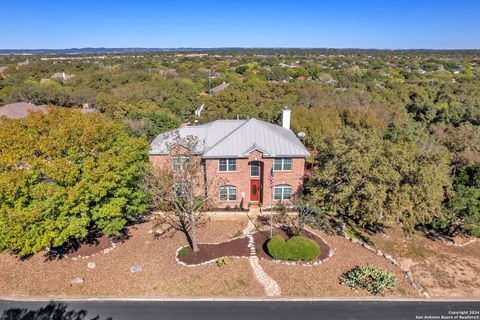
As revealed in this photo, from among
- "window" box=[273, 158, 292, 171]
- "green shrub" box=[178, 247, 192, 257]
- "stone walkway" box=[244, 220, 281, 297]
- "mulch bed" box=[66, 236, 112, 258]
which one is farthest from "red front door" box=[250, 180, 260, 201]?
"mulch bed" box=[66, 236, 112, 258]

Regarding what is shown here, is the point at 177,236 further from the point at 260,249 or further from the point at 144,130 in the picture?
the point at 144,130

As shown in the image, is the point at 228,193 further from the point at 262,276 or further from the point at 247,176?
the point at 262,276

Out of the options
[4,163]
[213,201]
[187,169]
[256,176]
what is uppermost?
[4,163]

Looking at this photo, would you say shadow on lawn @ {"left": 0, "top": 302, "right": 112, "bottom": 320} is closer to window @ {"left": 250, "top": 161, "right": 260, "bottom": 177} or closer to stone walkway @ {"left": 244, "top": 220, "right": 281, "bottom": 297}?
stone walkway @ {"left": 244, "top": 220, "right": 281, "bottom": 297}

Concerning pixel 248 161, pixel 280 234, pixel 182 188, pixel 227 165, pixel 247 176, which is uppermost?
pixel 248 161

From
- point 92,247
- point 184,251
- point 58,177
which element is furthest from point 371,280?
point 58,177

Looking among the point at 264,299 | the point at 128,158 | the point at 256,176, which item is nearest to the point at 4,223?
the point at 128,158
